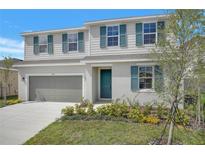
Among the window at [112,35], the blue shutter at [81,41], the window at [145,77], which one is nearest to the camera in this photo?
the window at [145,77]

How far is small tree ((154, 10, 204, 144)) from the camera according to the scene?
4955 mm

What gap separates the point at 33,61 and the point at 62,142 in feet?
34.1

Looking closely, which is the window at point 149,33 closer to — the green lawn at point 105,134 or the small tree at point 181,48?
the green lawn at point 105,134

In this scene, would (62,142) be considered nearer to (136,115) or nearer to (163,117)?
(136,115)

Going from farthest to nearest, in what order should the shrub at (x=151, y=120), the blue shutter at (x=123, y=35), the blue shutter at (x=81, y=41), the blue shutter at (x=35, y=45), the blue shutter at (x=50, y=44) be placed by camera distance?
the blue shutter at (x=35, y=45) → the blue shutter at (x=50, y=44) → the blue shutter at (x=81, y=41) → the blue shutter at (x=123, y=35) → the shrub at (x=151, y=120)

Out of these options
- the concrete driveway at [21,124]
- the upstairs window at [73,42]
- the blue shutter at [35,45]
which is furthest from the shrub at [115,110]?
the blue shutter at [35,45]

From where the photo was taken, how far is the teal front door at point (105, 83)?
1314 centimetres

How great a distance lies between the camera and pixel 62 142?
5.95 m

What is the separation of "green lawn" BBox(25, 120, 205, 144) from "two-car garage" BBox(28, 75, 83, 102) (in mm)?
6213

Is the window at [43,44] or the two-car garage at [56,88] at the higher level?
the window at [43,44]

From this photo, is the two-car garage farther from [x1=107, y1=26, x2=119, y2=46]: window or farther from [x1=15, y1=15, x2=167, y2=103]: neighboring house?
[x1=107, y1=26, x2=119, y2=46]: window

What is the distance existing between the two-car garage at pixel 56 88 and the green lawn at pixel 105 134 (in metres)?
6.21

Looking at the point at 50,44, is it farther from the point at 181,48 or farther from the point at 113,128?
the point at 181,48

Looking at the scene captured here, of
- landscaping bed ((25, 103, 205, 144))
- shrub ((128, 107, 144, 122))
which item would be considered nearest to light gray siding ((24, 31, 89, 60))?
landscaping bed ((25, 103, 205, 144))
